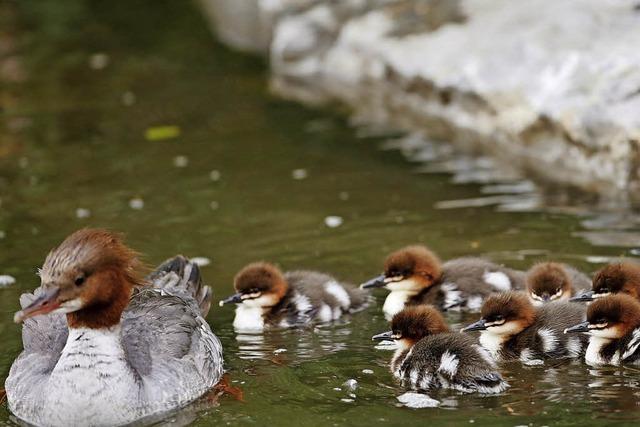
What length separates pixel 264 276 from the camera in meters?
7.21

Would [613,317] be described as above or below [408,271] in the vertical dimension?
above

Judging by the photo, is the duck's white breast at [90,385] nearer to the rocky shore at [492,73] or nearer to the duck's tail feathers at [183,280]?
the duck's tail feathers at [183,280]

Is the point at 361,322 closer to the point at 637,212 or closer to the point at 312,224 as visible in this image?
the point at 312,224

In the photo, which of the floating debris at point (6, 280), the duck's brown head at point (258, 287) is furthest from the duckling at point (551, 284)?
the floating debris at point (6, 280)

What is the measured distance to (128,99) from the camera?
13.0 meters

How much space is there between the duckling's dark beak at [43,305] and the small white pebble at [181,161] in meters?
5.11

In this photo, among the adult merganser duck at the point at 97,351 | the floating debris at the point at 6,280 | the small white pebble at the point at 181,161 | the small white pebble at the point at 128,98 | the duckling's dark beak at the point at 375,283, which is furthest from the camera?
the small white pebble at the point at 128,98

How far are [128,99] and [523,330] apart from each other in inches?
295

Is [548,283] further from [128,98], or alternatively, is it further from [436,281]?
[128,98]

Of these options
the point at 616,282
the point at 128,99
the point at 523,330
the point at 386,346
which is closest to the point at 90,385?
the point at 386,346

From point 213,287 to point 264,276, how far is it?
63 cm

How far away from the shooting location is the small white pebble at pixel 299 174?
32.8 ft

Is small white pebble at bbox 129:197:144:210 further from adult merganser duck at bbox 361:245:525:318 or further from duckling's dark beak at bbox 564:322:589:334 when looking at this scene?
duckling's dark beak at bbox 564:322:589:334

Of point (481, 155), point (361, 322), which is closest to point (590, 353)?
point (361, 322)
